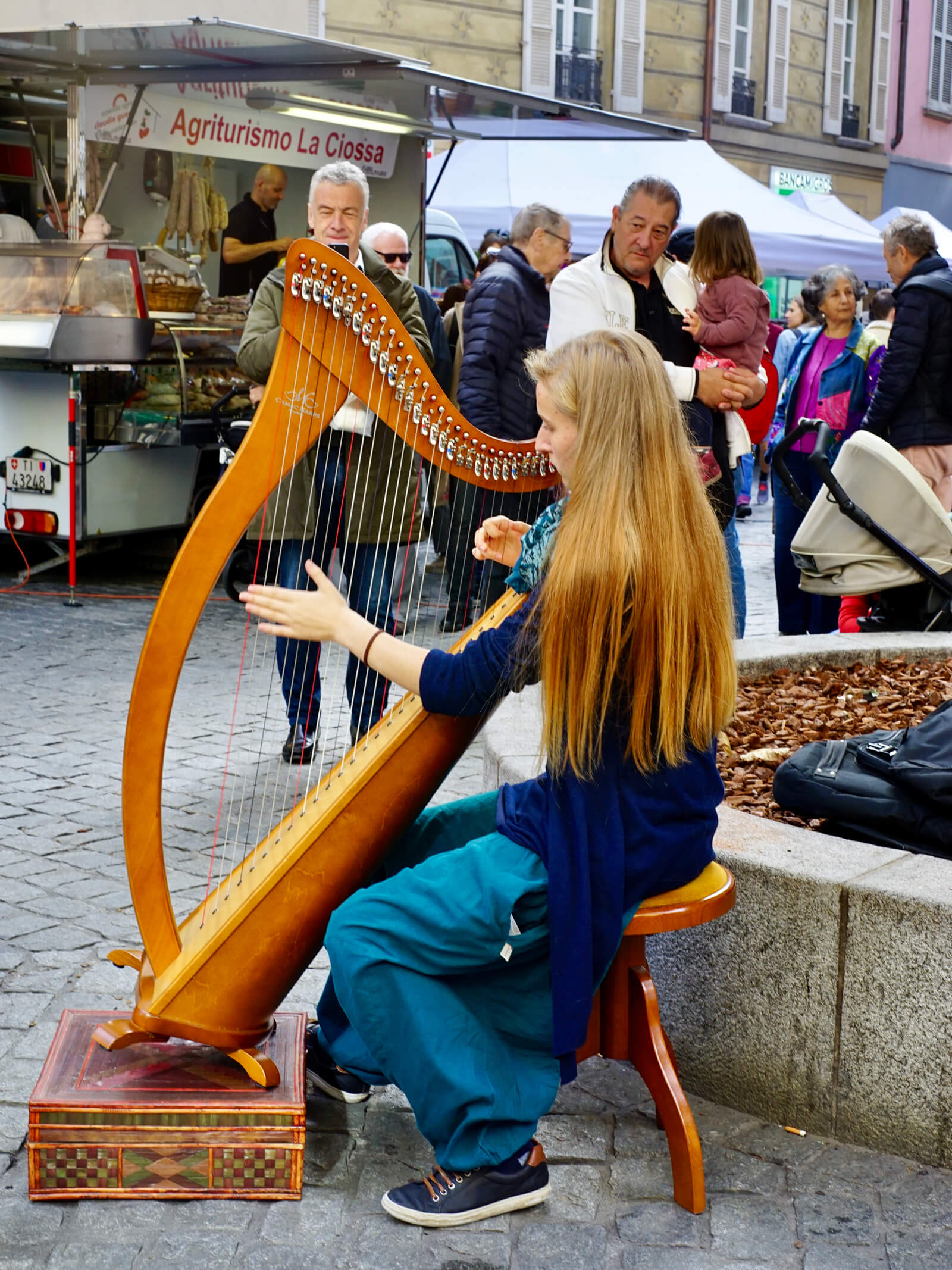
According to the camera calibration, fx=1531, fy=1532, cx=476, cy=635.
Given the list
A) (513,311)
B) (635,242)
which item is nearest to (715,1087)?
(635,242)

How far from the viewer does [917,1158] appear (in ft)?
8.94

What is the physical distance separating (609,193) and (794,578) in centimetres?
736

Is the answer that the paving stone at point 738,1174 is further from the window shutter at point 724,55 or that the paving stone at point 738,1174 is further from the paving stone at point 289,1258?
the window shutter at point 724,55

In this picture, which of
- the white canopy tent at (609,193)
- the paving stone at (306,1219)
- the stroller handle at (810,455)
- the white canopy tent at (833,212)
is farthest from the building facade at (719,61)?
the paving stone at (306,1219)

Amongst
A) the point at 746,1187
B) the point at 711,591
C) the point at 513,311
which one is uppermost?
the point at 513,311

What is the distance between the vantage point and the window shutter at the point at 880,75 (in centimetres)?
2714

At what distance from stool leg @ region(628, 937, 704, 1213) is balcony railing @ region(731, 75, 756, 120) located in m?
23.8

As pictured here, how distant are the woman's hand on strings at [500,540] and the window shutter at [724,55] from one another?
22.8 m

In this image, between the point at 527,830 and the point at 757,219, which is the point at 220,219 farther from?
the point at 527,830

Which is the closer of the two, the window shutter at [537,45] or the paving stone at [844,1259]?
the paving stone at [844,1259]

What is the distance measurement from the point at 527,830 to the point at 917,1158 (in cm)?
96

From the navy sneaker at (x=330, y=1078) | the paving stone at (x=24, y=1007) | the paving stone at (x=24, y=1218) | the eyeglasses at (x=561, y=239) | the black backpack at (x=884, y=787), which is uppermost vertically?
the eyeglasses at (x=561, y=239)

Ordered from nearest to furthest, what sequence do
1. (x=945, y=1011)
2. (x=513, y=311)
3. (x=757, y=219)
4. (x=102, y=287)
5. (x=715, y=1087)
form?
(x=945, y=1011) < (x=715, y=1087) < (x=513, y=311) < (x=102, y=287) < (x=757, y=219)

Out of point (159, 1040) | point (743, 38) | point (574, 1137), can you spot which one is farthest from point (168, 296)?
point (743, 38)
